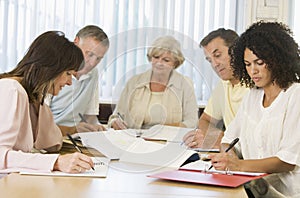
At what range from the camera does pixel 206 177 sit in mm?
1521

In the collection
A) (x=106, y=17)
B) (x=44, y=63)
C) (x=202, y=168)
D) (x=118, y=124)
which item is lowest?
(x=202, y=168)

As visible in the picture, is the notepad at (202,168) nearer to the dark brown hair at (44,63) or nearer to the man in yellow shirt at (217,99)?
the man in yellow shirt at (217,99)

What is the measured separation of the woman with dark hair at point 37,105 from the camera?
1.57m

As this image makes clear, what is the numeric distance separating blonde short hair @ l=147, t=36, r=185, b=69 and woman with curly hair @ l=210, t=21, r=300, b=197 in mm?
355

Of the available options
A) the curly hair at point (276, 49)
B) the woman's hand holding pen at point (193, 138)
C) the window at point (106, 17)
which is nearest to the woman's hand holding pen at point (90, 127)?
the woman's hand holding pen at point (193, 138)

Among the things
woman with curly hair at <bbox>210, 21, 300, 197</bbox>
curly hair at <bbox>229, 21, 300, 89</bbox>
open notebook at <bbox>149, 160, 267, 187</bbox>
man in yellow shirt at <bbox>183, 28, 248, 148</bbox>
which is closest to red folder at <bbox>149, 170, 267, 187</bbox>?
open notebook at <bbox>149, 160, 267, 187</bbox>

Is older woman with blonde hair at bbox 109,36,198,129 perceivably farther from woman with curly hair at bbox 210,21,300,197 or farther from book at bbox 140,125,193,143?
woman with curly hair at bbox 210,21,300,197

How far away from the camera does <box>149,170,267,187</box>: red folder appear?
1453mm

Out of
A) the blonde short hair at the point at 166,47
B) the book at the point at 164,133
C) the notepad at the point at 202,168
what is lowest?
the notepad at the point at 202,168

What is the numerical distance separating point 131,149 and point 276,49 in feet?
2.05

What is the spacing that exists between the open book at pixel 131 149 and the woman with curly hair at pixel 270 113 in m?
0.21

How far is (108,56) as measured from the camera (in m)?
1.68

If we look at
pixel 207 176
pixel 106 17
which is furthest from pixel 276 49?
pixel 106 17

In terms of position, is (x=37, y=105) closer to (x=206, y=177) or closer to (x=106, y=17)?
(x=206, y=177)
